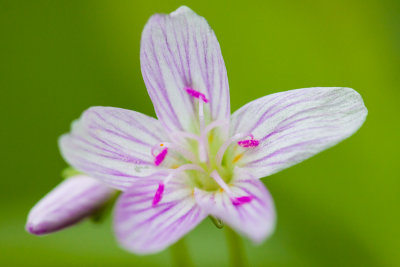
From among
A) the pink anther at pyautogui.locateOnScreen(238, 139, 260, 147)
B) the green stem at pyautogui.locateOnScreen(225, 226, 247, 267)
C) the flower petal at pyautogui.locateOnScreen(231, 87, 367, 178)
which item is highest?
the flower petal at pyautogui.locateOnScreen(231, 87, 367, 178)

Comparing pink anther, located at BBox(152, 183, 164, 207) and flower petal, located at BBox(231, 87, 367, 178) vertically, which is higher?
flower petal, located at BBox(231, 87, 367, 178)

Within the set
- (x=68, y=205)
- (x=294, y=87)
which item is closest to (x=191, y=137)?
(x=68, y=205)

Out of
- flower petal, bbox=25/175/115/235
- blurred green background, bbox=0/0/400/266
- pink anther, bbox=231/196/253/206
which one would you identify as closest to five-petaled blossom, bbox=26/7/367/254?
pink anther, bbox=231/196/253/206

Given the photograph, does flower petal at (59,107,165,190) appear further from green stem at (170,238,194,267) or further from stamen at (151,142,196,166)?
green stem at (170,238,194,267)

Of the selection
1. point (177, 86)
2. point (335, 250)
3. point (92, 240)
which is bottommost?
point (335, 250)

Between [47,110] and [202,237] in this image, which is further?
[47,110]

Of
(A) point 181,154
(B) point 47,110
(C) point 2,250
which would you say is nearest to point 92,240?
(C) point 2,250

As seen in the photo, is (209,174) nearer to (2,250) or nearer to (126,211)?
(126,211)

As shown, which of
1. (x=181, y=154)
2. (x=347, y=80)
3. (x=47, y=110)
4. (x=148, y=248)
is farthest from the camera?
(x=47, y=110)
